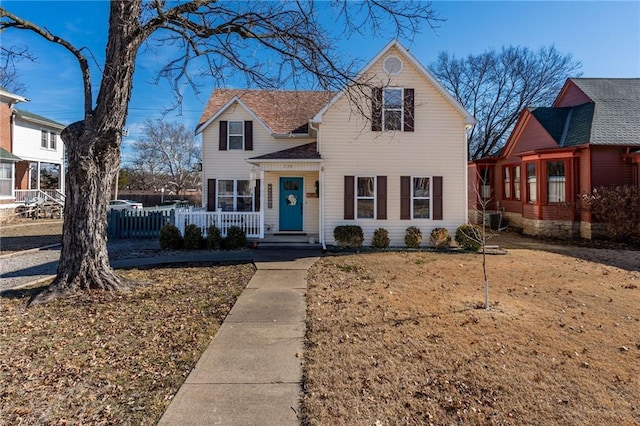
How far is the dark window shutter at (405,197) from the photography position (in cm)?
1302

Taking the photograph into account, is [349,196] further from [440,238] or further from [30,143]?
[30,143]

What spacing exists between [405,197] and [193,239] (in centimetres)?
758

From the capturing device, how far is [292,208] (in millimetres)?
14805

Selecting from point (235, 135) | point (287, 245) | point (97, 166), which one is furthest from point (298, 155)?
point (97, 166)

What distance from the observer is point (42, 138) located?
27734 millimetres

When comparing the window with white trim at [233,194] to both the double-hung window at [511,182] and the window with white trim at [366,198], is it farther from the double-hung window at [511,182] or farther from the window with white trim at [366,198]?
the double-hung window at [511,182]

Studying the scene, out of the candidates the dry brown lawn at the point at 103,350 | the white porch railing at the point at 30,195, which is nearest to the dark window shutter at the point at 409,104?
the dry brown lawn at the point at 103,350

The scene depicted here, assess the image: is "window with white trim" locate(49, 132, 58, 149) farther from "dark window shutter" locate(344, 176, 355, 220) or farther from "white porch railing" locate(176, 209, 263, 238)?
"dark window shutter" locate(344, 176, 355, 220)

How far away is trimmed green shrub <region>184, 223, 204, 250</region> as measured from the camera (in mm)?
12016

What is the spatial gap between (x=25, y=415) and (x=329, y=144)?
11090 mm

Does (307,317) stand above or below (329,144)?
below

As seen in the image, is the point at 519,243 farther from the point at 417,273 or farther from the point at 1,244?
the point at 1,244

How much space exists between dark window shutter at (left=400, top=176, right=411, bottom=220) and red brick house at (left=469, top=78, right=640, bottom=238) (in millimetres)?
3333

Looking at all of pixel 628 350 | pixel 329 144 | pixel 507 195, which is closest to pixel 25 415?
pixel 628 350
